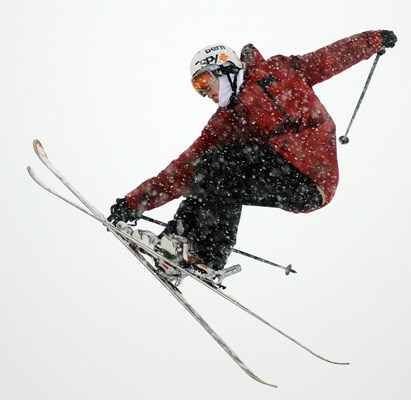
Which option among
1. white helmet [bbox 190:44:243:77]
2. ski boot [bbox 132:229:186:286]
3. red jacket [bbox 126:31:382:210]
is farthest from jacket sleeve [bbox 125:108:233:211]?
white helmet [bbox 190:44:243:77]

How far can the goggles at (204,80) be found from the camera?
458 centimetres

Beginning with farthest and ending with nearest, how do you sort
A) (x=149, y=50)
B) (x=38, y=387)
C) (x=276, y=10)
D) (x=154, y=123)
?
(x=276, y=10)
(x=149, y=50)
(x=154, y=123)
(x=38, y=387)

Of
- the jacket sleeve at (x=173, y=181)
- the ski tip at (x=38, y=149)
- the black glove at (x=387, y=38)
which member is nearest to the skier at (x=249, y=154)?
the jacket sleeve at (x=173, y=181)

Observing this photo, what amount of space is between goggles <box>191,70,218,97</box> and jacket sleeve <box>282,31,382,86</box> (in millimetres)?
547

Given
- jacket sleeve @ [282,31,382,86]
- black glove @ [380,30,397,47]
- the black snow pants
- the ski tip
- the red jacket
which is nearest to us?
the black snow pants

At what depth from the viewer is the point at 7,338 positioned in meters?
16.6

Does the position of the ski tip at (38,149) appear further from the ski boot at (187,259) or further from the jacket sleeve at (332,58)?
the jacket sleeve at (332,58)

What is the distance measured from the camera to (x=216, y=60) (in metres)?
4.55

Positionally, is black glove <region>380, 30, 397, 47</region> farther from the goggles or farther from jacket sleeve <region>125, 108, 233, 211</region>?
jacket sleeve <region>125, 108, 233, 211</region>

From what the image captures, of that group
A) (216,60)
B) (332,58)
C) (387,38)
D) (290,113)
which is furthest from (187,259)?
(387,38)

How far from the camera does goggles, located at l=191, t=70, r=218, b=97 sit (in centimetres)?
458

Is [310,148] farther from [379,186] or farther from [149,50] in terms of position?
[149,50]

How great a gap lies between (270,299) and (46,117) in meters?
30.0

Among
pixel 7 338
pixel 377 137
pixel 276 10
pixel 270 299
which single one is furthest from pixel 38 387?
pixel 276 10
